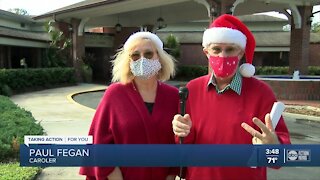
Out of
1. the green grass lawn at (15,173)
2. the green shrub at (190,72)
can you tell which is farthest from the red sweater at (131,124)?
the green shrub at (190,72)

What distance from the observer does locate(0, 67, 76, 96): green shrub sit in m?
18.0

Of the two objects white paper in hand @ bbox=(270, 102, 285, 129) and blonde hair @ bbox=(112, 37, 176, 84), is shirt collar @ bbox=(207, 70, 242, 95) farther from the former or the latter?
blonde hair @ bbox=(112, 37, 176, 84)

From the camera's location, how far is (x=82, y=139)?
8.03ft

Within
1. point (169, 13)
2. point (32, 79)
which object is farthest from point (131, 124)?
point (169, 13)

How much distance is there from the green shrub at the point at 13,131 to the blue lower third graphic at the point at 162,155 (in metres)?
4.34

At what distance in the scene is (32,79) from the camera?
66.9 feet

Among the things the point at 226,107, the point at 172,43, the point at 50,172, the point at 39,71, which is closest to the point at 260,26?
the point at 172,43

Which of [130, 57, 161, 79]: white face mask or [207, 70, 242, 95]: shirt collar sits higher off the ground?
[130, 57, 161, 79]: white face mask

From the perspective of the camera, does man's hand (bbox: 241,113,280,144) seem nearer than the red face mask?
Yes

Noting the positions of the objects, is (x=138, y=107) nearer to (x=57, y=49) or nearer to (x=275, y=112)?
(x=275, y=112)

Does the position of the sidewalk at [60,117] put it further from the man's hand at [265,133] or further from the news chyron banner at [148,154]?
the man's hand at [265,133]

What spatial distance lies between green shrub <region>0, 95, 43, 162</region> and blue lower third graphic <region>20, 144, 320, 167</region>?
434 centimetres

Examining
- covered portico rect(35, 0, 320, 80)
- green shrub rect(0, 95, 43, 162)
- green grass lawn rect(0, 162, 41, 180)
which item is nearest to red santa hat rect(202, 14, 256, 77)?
green grass lawn rect(0, 162, 41, 180)

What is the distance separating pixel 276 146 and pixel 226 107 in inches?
15.6
